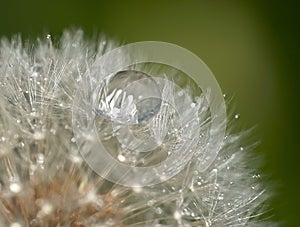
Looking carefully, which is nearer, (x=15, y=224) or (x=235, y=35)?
(x=15, y=224)

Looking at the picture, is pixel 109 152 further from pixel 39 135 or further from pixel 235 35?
pixel 235 35

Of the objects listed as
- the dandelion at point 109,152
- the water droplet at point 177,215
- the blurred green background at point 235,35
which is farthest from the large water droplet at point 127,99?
the blurred green background at point 235,35

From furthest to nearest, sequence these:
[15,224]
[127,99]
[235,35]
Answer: [235,35] → [127,99] → [15,224]

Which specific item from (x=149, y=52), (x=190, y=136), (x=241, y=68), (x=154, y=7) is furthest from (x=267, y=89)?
(x=190, y=136)

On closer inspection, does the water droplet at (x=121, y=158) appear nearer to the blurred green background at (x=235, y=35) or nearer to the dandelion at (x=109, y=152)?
the dandelion at (x=109, y=152)

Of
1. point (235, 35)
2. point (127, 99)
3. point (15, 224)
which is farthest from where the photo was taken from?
point (235, 35)

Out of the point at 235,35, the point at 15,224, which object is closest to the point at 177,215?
the point at 15,224

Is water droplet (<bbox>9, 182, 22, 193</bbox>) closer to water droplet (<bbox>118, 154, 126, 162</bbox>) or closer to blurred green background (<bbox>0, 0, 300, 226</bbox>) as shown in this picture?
water droplet (<bbox>118, 154, 126, 162</bbox>)

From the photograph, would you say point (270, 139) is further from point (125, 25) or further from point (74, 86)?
point (74, 86)
